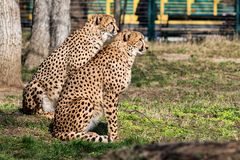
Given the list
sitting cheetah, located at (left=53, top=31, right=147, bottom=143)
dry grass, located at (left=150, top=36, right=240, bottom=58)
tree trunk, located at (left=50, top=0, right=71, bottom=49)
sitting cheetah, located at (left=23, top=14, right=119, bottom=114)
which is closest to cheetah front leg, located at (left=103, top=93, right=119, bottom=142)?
sitting cheetah, located at (left=53, top=31, right=147, bottom=143)

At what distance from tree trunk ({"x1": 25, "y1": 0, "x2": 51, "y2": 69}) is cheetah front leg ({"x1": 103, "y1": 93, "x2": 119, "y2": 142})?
7.61m

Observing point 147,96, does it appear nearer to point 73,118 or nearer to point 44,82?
point 44,82

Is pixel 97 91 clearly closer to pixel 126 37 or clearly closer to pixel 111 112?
pixel 111 112

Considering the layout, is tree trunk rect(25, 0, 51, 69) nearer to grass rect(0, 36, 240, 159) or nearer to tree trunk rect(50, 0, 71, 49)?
tree trunk rect(50, 0, 71, 49)

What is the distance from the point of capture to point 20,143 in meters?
8.27

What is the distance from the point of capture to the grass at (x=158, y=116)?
8086 millimetres

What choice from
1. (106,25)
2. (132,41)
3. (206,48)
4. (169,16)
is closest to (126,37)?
(132,41)

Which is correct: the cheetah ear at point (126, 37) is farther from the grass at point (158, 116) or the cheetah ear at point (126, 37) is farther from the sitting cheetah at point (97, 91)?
the grass at point (158, 116)

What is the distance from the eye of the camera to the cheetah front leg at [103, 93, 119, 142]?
890cm

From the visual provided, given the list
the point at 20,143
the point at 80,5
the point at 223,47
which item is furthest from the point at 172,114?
the point at 80,5

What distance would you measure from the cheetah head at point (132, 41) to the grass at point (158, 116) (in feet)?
3.06

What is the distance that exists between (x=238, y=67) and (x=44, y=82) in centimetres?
720

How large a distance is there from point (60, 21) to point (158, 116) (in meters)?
6.43

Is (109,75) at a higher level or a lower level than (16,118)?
higher
